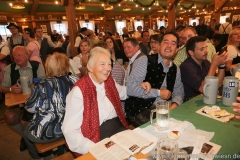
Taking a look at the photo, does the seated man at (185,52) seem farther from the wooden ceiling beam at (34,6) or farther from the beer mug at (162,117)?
the wooden ceiling beam at (34,6)

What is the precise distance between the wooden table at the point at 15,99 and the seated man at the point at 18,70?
0.22ft

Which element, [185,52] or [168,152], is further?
[185,52]

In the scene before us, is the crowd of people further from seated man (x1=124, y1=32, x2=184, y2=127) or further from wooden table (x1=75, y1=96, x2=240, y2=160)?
wooden table (x1=75, y1=96, x2=240, y2=160)

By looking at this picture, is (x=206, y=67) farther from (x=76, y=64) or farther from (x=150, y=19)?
(x=150, y=19)

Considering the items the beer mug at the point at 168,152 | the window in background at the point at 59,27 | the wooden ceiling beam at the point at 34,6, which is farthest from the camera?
the window in background at the point at 59,27

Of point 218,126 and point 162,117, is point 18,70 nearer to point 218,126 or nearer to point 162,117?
point 162,117

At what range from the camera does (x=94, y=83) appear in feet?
4.53

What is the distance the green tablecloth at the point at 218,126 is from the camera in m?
0.82

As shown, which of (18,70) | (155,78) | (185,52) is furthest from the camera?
(185,52)

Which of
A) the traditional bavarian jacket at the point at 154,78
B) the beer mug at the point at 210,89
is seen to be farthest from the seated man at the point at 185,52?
the beer mug at the point at 210,89

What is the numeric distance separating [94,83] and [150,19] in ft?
49.5

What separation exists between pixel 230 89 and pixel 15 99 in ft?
7.42

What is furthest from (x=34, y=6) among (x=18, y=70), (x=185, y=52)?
(x=185, y=52)

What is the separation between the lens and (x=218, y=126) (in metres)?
1.01
